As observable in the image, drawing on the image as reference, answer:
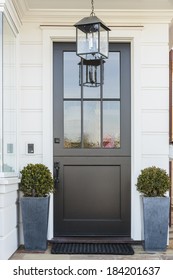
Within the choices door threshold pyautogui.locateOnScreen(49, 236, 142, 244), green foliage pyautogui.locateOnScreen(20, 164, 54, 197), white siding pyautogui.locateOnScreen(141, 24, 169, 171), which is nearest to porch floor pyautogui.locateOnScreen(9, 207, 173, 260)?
door threshold pyautogui.locateOnScreen(49, 236, 142, 244)

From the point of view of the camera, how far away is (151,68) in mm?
4559

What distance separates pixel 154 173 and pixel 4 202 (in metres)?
1.46

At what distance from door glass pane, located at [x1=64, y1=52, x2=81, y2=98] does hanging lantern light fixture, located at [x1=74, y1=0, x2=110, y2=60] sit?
643 mm

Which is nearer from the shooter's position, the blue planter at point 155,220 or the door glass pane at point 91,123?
the blue planter at point 155,220

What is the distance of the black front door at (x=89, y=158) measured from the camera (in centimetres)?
459

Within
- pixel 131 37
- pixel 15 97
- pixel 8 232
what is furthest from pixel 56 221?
pixel 131 37

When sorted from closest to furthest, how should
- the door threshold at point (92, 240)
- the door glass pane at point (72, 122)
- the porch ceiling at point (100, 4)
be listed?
the porch ceiling at point (100, 4), the door threshold at point (92, 240), the door glass pane at point (72, 122)

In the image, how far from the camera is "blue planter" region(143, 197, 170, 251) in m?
4.23

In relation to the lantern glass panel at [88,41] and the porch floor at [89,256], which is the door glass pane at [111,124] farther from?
the porch floor at [89,256]

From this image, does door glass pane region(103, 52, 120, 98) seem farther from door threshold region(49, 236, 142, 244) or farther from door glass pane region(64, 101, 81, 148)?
door threshold region(49, 236, 142, 244)

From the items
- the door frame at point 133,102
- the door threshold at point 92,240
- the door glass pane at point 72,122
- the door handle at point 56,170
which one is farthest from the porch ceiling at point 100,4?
the door threshold at point 92,240

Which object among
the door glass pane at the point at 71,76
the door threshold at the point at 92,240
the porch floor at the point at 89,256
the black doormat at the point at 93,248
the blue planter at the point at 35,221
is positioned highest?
the door glass pane at the point at 71,76

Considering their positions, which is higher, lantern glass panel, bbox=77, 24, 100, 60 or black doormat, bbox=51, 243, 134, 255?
lantern glass panel, bbox=77, 24, 100, 60
